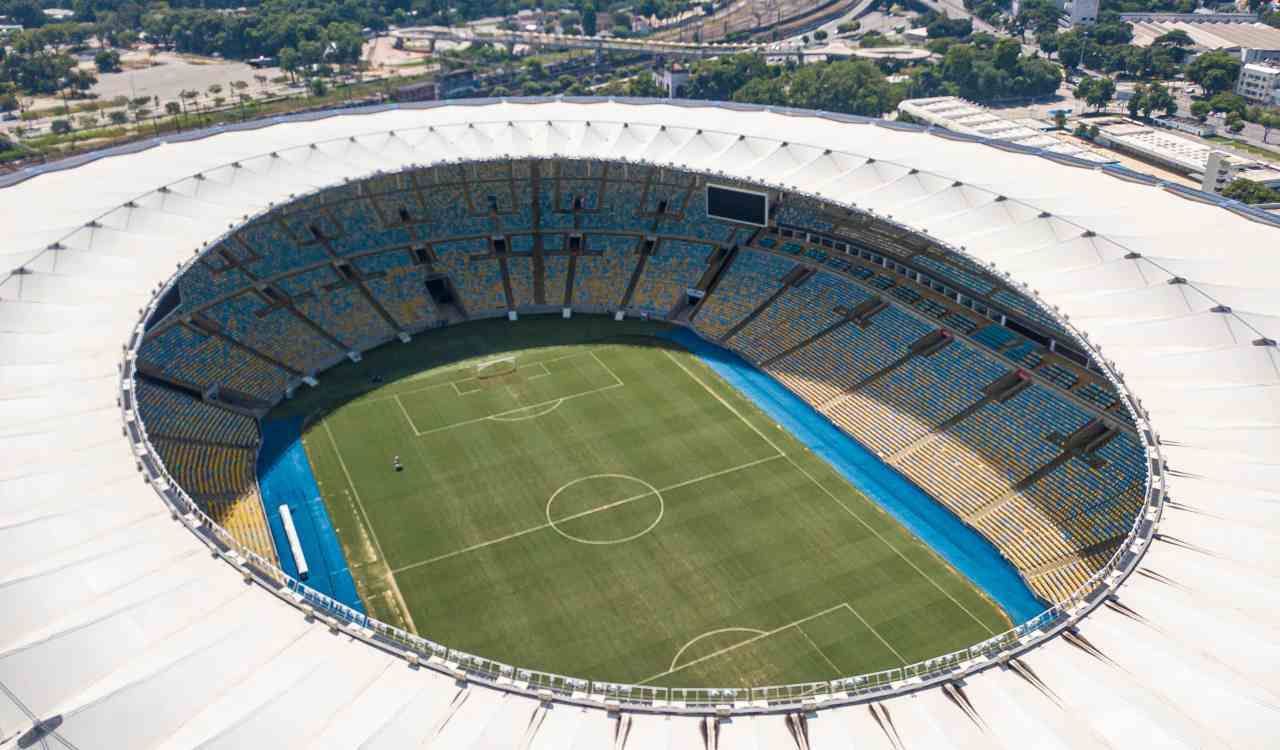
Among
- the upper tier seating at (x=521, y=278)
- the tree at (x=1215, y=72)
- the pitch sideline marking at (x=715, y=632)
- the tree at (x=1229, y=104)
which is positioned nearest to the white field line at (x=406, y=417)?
the upper tier seating at (x=521, y=278)

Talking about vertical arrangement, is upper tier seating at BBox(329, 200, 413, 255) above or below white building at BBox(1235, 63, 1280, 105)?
below

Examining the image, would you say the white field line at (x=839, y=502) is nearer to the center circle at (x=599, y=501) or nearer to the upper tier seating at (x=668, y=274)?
the upper tier seating at (x=668, y=274)

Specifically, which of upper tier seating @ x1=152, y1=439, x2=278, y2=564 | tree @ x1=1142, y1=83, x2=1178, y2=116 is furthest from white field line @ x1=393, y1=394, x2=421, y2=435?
tree @ x1=1142, y1=83, x2=1178, y2=116

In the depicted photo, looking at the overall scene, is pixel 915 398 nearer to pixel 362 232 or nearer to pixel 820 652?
pixel 820 652

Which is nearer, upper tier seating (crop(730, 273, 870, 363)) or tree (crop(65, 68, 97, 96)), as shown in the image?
upper tier seating (crop(730, 273, 870, 363))

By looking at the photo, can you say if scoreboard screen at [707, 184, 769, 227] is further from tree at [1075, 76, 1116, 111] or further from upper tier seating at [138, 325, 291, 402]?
tree at [1075, 76, 1116, 111]

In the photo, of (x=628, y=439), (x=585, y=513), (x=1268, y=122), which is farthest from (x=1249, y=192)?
(x=585, y=513)

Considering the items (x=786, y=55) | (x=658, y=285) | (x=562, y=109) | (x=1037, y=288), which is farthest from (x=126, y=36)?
(x=1037, y=288)
